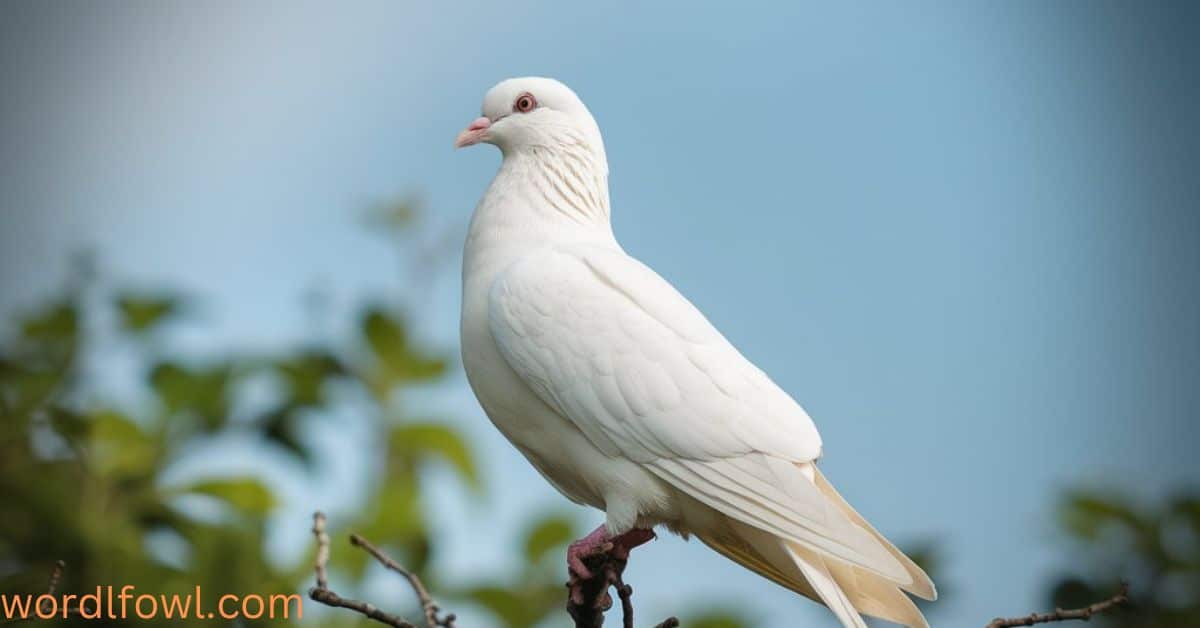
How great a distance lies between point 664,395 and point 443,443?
415cm

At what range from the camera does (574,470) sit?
11.7 ft

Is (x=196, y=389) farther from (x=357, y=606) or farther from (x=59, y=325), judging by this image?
(x=357, y=606)

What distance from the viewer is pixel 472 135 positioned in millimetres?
4090

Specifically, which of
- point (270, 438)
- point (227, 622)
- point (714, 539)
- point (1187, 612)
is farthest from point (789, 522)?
point (270, 438)

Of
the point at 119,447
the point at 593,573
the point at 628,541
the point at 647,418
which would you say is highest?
the point at 119,447

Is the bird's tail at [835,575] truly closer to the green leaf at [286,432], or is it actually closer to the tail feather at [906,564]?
the tail feather at [906,564]

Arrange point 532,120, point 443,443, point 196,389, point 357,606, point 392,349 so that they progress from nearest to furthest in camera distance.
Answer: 1. point 357,606
2. point 532,120
3. point 196,389
4. point 443,443
5. point 392,349

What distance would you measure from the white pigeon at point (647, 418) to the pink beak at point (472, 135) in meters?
0.35

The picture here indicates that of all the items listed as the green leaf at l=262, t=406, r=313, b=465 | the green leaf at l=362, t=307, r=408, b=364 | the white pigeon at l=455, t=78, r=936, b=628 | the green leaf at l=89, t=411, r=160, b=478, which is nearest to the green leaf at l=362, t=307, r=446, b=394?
the green leaf at l=362, t=307, r=408, b=364

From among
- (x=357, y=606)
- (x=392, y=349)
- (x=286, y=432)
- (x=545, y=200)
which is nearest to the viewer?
(x=357, y=606)

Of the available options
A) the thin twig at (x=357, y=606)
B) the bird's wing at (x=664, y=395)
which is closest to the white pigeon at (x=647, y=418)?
the bird's wing at (x=664, y=395)

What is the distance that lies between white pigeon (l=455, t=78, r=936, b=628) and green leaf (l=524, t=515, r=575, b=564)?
2258 millimetres

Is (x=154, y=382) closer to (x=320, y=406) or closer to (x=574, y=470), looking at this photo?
(x=320, y=406)

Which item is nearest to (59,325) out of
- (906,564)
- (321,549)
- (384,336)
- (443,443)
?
(384,336)
